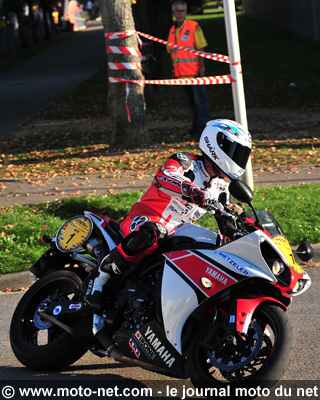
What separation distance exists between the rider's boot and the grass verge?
2.69 m

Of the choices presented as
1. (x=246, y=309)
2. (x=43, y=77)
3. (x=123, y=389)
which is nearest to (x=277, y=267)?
(x=246, y=309)

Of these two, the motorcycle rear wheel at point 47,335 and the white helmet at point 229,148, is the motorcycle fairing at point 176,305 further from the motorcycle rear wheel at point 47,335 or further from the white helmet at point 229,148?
the motorcycle rear wheel at point 47,335

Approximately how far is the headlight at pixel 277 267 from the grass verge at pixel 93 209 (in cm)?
354

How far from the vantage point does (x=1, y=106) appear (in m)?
21.2

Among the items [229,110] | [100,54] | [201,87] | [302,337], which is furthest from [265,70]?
[302,337]

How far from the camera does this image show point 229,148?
445cm

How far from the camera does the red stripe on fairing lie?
416cm

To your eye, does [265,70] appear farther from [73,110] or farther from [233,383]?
[233,383]

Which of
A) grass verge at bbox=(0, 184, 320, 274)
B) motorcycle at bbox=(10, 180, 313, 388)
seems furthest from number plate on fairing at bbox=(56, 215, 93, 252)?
grass verge at bbox=(0, 184, 320, 274)

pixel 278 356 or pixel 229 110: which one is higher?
pixel 278 356

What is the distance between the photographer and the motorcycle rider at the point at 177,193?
4.44 meters

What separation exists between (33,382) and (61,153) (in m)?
8.76

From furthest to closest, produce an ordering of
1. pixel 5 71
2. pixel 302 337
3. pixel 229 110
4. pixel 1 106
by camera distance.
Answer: pixel 5 71
pixel 1 106
pixel 229 110
pixel 302 337

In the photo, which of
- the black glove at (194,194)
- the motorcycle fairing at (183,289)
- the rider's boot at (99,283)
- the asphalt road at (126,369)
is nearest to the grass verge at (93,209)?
the asphalt road at (126,369)
